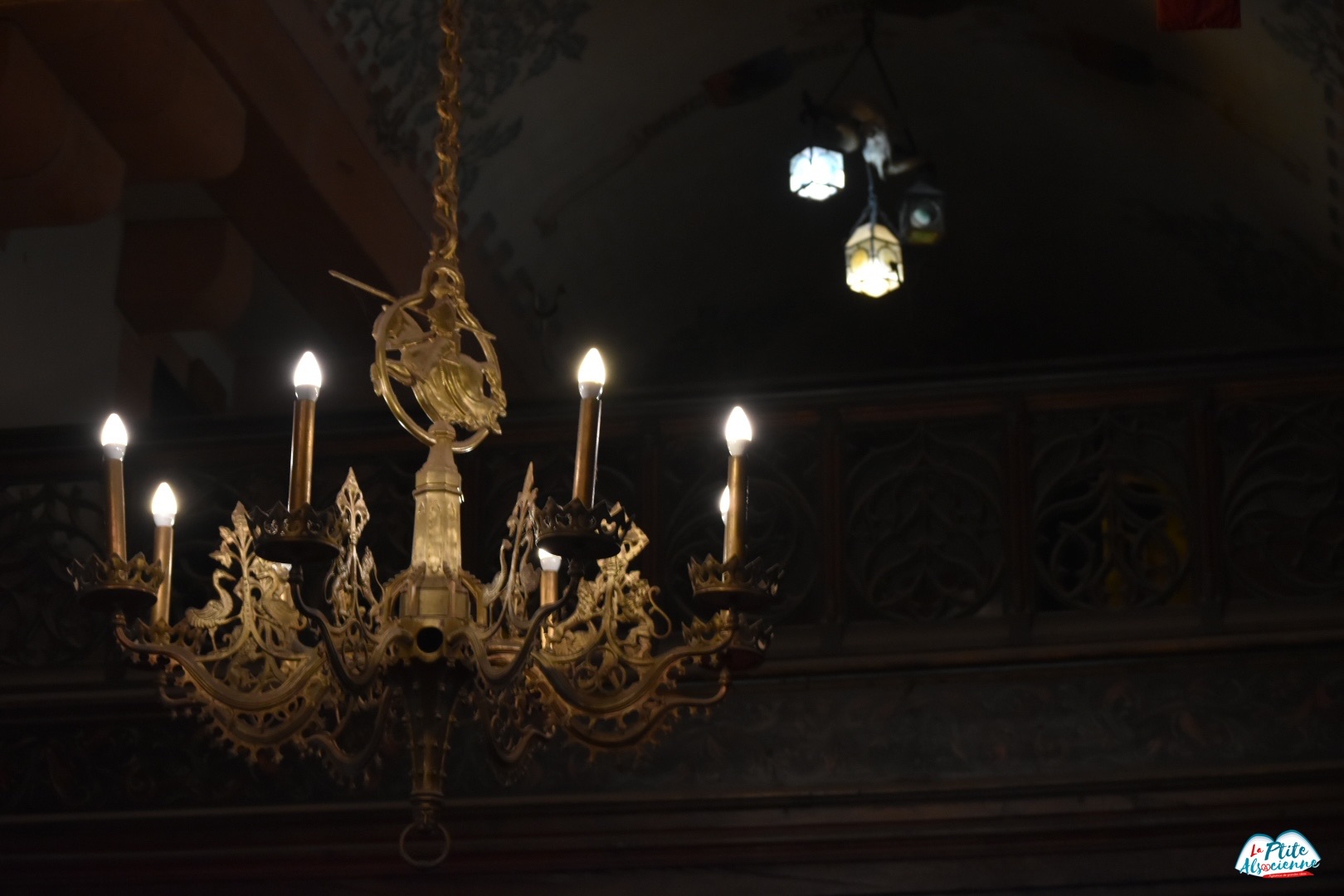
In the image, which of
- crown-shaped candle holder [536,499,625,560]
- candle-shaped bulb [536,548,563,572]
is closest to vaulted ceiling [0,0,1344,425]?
candle-shaped bulb [536,548,563,572]

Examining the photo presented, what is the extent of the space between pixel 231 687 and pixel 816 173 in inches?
206

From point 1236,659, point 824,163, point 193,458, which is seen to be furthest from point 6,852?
point 824,163

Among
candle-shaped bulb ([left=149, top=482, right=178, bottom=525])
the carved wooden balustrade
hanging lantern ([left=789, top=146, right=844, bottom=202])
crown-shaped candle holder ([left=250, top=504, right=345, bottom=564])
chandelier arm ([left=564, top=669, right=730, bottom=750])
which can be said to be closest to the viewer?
crown-shaped candle holder ([left=250, top=504, right=345, bottom=564])

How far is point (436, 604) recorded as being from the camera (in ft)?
12.9

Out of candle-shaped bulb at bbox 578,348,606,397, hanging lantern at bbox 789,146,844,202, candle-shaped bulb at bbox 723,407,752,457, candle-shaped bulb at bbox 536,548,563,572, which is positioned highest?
hanging lantern at bbox 789,146,844,202

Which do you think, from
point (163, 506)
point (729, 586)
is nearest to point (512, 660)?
point (729, 586)

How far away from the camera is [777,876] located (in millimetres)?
5934

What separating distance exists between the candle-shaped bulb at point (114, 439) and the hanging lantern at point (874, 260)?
5083mm

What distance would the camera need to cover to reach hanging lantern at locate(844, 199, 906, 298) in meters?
8.82

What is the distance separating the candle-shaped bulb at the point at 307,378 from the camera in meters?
3.71

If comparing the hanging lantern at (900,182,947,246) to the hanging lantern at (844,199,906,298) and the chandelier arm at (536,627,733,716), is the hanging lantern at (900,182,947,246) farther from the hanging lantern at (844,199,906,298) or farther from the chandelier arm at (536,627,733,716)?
the chandelier arm at (536,627,733,716)

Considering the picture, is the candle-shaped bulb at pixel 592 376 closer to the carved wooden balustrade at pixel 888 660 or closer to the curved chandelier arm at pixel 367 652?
the curved chandelier arm at pixel 367 652

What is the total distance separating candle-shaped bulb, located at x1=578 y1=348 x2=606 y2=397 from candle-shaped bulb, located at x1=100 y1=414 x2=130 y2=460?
3.19ft

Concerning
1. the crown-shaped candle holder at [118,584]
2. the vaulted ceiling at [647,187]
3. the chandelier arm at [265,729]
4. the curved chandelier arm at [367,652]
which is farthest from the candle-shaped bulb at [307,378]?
the vaulted ceiling at [647,187]
